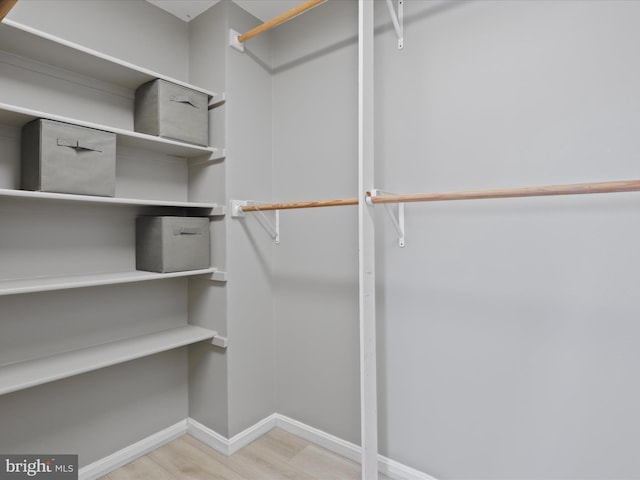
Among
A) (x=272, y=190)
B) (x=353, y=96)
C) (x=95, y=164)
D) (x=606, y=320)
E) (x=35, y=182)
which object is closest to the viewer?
(x=606, y=320)

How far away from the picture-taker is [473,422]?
1528 mm

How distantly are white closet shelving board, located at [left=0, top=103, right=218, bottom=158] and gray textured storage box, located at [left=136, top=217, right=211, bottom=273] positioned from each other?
0.37 m

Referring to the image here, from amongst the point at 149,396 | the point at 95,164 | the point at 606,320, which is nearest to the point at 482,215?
the point at 606,320

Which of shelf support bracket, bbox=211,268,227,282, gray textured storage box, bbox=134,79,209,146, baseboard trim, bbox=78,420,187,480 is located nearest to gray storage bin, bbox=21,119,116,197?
gray textured storage box, bbox=134,79,209,146

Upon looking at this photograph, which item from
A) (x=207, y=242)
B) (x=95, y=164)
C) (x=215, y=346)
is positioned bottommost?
(x=215, y=346)

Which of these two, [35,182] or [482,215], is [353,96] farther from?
[35,182]

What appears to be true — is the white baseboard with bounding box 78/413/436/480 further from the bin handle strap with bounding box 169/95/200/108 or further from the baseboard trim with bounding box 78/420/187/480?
the bin handle strap with bounding box 169/95/200/108

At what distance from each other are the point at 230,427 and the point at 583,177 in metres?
2.01

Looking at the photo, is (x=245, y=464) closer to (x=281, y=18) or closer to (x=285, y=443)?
(x=285, y=443)

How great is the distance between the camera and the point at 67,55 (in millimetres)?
1510

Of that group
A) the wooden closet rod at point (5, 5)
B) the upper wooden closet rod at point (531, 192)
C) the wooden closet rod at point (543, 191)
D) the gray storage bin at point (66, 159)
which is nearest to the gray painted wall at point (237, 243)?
the gray storage bin at point (66, 159)

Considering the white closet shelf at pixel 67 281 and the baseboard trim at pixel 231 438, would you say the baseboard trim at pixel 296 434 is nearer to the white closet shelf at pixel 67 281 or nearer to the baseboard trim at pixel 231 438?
the baseboard trim at pixel 231 438

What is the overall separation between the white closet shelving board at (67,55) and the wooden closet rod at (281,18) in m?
0.44

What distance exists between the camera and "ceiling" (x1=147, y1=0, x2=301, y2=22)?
6.40 ft
